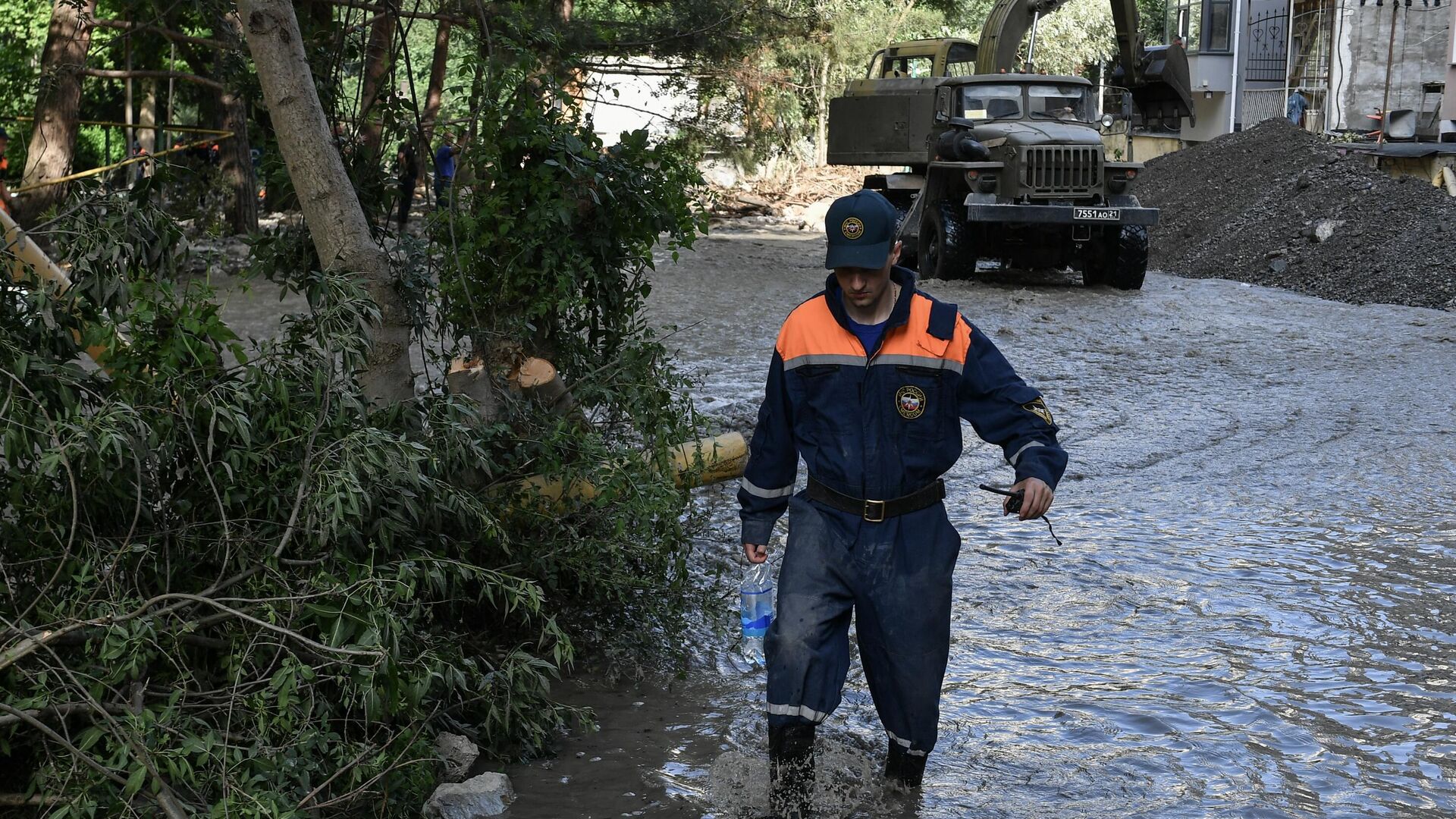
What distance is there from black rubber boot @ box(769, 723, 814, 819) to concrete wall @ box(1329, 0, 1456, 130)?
93.1 feet

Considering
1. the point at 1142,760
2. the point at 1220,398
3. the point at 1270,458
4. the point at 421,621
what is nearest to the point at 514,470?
the point at 421,621

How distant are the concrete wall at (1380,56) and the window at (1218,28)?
15.2 feet

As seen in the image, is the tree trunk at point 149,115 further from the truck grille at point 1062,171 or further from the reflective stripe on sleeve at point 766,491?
the reflective stripe on sleeve at point 766,491

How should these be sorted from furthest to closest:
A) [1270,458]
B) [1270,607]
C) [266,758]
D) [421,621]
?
[1270,458]
[1270,607]
[421,621]
[266,758]

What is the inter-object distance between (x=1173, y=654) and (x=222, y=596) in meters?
3.29

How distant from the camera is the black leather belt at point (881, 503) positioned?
360cm

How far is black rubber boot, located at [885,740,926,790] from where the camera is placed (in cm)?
387

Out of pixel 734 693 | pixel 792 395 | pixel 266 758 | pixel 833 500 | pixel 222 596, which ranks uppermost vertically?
pixel 792 395

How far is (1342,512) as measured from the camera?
6.88 meters

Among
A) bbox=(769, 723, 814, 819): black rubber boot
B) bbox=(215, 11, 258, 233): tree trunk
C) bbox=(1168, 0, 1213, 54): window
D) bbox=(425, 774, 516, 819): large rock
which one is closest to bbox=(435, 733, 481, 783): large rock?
bbox=(425, 774, 516, 819): large rock

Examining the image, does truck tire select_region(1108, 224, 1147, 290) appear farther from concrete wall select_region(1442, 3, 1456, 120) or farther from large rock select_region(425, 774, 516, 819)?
large rock select_region(425, 774, 516, 819)

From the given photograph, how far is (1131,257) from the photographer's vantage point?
49.7 ft

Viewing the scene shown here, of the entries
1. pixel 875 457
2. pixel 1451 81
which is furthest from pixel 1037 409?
pixel 1451 81

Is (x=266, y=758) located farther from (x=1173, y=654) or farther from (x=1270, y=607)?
(x=1270, y=607)
